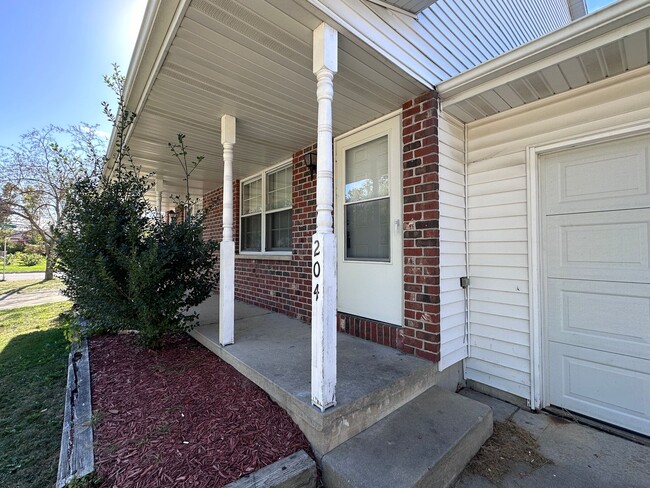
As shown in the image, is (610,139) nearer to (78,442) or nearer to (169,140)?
(78,442)

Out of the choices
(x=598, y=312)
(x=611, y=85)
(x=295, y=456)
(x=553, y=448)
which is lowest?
(x=553, y=448)

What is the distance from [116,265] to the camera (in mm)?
3086

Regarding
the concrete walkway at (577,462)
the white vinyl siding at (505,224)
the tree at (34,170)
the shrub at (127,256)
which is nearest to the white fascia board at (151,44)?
the shrub at (127,256)

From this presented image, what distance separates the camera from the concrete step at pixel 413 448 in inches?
66.2

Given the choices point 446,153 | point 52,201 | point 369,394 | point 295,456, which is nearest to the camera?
point 295,456

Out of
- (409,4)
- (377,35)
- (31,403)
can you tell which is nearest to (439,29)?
(409,4)

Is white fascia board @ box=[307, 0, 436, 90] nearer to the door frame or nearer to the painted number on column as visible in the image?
the door frame

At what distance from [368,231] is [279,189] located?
226 centimetres

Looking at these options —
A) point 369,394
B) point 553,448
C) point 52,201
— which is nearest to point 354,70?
point 369,394

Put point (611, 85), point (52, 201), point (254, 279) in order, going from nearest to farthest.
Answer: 1. point (611, 85)
2. point (254, 279)
3. point (52, 201)

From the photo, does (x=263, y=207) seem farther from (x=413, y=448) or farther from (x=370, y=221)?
(x=413, y=448)

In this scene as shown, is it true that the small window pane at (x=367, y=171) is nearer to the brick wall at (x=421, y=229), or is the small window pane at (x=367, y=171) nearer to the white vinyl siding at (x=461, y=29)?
the brick wall at (x=421, y=229)

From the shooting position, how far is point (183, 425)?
209cm

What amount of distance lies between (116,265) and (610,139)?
4.45 m
